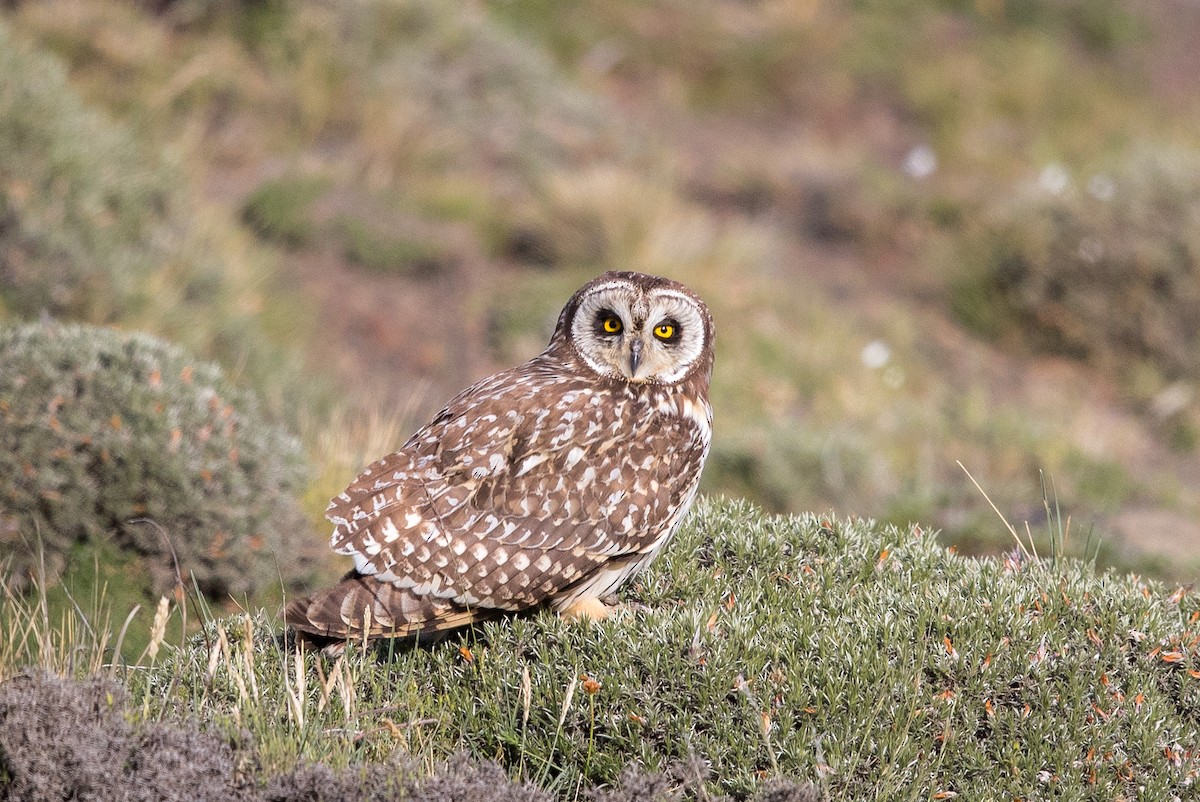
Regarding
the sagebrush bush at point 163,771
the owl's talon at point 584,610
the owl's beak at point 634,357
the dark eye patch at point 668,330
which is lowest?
the sagebrush bush at point 163,771

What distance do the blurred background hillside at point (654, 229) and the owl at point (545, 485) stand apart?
7.69 ft

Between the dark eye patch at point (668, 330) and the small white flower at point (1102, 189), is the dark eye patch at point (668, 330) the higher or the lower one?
the lower one

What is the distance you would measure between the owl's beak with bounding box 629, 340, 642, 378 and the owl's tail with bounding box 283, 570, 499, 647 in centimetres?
97

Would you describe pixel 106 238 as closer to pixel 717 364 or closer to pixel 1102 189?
pixel 717 364

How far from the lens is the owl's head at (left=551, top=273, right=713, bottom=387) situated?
4227 mm

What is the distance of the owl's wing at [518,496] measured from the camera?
3.88 metres

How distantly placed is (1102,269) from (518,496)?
10893mm

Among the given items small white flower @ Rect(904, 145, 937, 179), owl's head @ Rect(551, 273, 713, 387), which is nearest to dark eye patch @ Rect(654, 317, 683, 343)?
owl's head @ Rect(551, 273, 713, 387)

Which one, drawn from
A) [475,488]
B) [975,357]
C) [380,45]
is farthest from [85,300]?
[975,357]

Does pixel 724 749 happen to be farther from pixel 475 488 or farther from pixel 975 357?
pixel 975 357

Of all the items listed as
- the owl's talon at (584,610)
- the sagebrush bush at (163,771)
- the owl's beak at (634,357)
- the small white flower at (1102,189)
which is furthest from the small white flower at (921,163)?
the sagebrush bush at (163,771)

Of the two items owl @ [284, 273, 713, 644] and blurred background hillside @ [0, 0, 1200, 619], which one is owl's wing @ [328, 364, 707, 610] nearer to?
owl @ [284, 273, 713, 644]

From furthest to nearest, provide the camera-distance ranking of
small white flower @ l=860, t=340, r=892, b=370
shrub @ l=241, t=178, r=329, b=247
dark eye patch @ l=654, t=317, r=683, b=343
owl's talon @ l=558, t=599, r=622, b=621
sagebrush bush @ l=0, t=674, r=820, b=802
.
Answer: small white flower @ l=860, t=340, r=892, b=370 → shrub @ l=241, t=178, r=329, b=247 → dark eye patch @ l=654, t=317, r=683, b=343 → owl's talon @ l=558, t=599, r=622, b=621 → sagebrush bush @ l=0, t=674, r=820, b=802

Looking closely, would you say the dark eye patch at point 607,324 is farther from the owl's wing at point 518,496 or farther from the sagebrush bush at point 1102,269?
the sagebrush bush at point 1102,269
